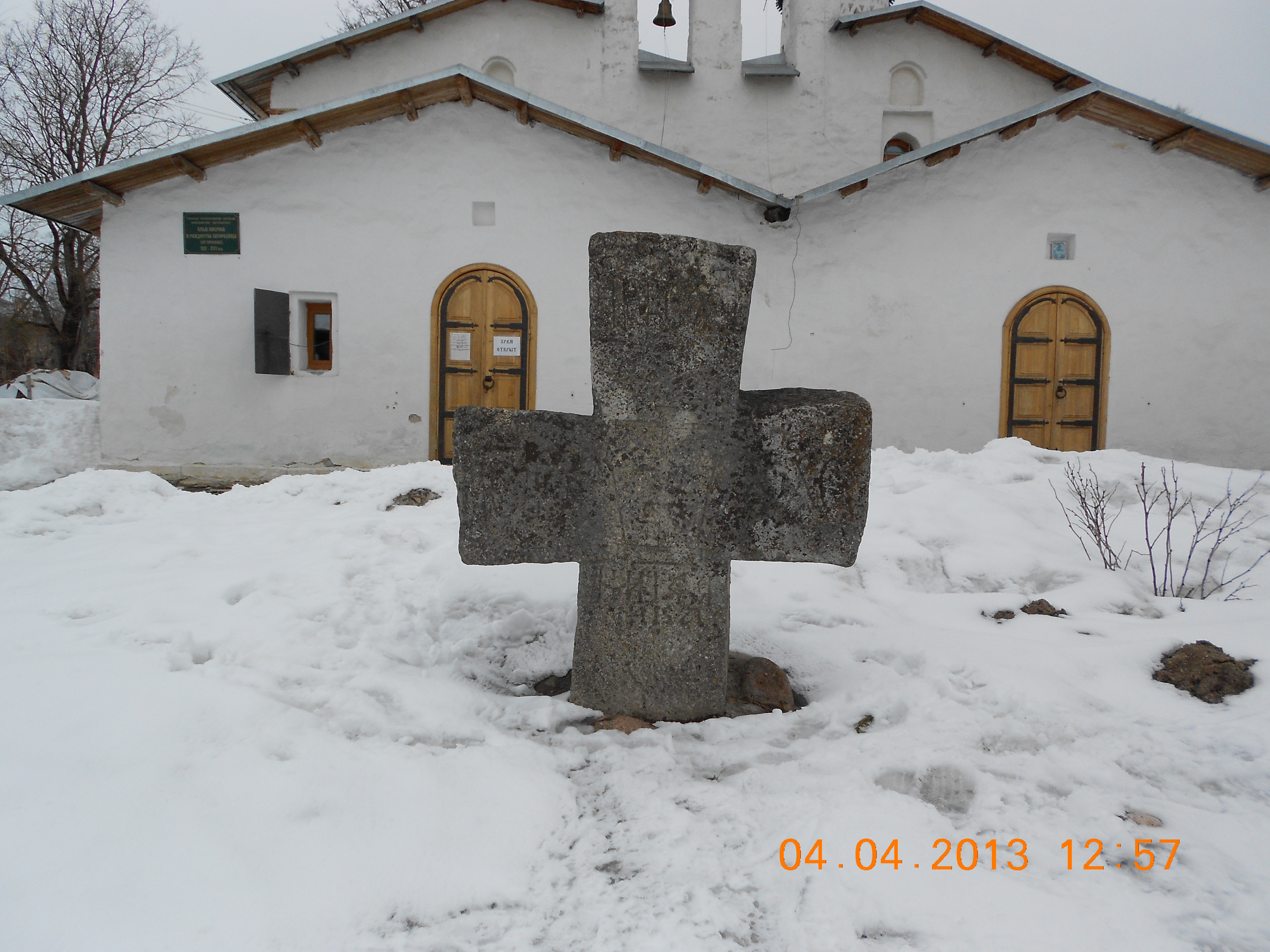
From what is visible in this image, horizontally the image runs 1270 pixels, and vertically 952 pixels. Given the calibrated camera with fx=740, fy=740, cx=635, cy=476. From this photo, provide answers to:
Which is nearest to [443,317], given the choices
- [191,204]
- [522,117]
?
[522,117]

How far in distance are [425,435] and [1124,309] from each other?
766 cm

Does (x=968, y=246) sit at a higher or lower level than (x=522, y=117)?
lower

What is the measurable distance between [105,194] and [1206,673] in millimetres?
9019

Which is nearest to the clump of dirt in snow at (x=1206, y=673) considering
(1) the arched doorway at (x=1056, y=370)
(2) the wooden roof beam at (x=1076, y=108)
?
(1) the arched doorway at (x=1056, y=370)

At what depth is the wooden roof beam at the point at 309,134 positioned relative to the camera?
7.14 metres

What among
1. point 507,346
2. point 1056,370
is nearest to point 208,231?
point 507,346

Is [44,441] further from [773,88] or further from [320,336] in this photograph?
[773,88]

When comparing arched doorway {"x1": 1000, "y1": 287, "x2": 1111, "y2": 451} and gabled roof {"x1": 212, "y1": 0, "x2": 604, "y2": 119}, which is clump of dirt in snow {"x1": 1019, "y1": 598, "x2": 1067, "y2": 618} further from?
gabled roof {"x1": 212, "y1": 0, "x2": 604, "y2": 119}

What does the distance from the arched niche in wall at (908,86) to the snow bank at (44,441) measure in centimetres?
1048

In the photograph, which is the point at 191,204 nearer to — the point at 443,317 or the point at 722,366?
the point at 443,317

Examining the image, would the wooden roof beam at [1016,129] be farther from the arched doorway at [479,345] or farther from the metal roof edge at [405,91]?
the arched doorway at [479,345]

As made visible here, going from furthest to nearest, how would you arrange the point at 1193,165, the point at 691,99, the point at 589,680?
the point at 691,99 < the point at 1193,165 < the point at 589,680

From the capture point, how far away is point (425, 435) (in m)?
7.74
